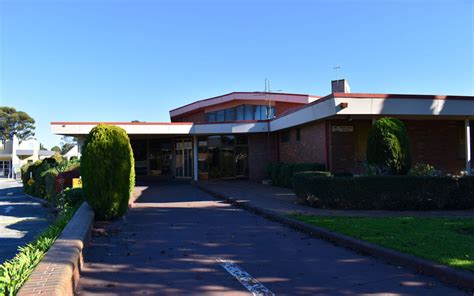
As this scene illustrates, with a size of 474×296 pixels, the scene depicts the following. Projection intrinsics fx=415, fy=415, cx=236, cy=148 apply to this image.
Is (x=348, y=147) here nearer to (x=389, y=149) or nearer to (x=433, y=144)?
(x=433, y=144)

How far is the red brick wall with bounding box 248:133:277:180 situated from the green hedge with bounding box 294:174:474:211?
14101mm

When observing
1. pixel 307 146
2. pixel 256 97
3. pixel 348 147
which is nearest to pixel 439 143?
pixel 348 147

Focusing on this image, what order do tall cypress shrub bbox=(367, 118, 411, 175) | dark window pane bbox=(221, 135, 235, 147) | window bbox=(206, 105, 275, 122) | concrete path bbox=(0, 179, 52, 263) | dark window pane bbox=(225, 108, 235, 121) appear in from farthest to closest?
1. dark window pane bbox=(225, 108, 235, 121)
2. window bbox=(206, 105, 275, 122)
3. dark window pane bbox=(221, 135, 235, 147)
4. tall cypress shrub bbox=(367, 118, 411, 175)
5. concrete path bbox=(0, 179, 52, 263)

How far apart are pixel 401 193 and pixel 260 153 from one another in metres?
15.3

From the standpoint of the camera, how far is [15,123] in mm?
87750

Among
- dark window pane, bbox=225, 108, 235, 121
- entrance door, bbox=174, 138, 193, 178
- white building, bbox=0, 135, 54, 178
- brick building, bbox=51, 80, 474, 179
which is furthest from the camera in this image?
white building, bbox=0, 135, 54, 178

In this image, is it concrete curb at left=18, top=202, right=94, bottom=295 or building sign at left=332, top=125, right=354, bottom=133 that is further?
building sign at left=332, top=125, right=354, bottom=133

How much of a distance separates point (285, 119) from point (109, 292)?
17.4 meters

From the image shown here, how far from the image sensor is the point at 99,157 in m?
9.61

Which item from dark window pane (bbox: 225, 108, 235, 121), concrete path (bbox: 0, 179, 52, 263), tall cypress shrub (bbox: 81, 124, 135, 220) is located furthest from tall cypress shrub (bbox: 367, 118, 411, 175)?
dark window pane (bbox: 225, 108, 235, 121)

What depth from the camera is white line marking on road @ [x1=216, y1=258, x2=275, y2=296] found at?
5.06 metres

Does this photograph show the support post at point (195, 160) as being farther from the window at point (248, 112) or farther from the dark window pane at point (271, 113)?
the dark window pane at point (271, 113)

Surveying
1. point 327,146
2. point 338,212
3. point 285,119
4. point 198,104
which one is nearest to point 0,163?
point 198,104

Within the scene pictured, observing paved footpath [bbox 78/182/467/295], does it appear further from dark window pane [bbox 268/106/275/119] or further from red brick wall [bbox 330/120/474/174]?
dark window pane [bbox 268/106/275/119]
